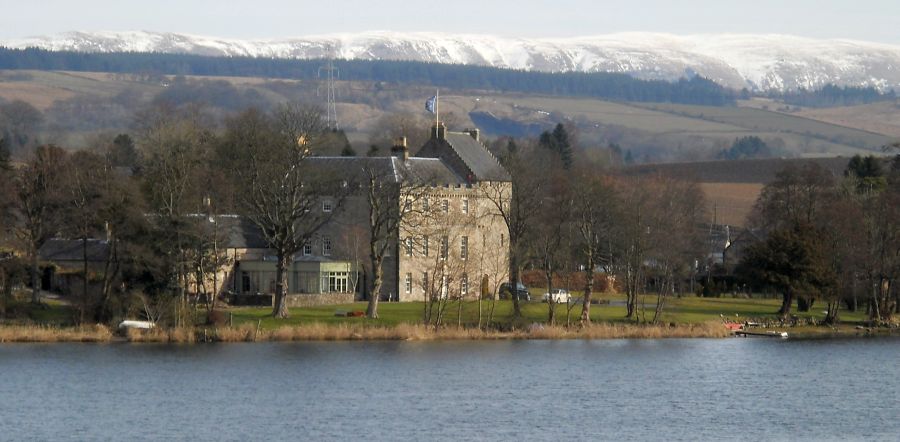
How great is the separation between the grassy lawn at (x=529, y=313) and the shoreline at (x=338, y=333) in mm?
1411

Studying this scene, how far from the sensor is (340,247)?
9062cm

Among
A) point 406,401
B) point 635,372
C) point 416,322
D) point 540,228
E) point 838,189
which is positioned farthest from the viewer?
point 838,189

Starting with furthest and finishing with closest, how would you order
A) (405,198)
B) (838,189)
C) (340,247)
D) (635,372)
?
1. (838,189)
2. (340,247)
3. (405,198)
4. (635,372)

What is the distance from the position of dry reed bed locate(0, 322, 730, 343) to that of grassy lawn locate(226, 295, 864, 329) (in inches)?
54.6

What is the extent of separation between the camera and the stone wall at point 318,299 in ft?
275

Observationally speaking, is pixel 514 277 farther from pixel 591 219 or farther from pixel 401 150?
pixel 401 150

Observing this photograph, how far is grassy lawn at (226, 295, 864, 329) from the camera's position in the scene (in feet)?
255

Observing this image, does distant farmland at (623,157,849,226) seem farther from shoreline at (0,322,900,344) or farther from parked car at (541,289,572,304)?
shoreline at (0,322,900,344)

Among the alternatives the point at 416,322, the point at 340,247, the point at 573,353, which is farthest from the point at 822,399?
the point at 340,247

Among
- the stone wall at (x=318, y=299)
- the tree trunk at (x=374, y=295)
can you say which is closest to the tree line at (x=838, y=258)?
the stone wall at (x=318, y=299)

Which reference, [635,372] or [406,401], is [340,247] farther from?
[406,401]

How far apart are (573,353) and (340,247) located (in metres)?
22.1

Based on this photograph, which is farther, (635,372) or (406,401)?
(635,372)

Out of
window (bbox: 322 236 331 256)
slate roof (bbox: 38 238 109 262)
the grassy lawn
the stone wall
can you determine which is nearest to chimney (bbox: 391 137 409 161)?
window (bbox: 322 236 331 256)
